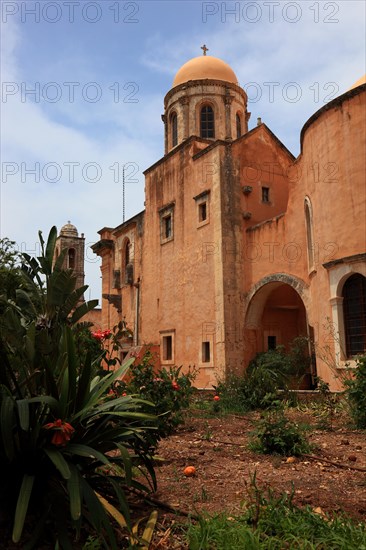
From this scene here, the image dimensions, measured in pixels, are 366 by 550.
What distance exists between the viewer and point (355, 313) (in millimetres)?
13047

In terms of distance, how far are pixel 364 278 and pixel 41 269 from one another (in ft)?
31.6

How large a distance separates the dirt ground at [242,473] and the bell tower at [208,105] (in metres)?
17.2

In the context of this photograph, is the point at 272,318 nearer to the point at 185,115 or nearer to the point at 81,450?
the point at 185,115

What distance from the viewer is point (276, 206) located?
63.5ft

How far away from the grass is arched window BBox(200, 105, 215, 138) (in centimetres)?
2103

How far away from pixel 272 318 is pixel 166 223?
22.6 feet

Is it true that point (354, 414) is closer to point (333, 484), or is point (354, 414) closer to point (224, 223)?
point (333, 484)

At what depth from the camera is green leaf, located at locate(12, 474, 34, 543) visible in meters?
3.02

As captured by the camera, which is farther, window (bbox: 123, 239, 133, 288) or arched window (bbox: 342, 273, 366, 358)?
window (bbox: 123, 239, 133, 288)

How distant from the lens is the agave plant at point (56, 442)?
3.42m

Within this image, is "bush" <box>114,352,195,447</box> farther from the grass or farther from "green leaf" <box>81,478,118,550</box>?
"green leaf" <box>81,478,118,550</box>

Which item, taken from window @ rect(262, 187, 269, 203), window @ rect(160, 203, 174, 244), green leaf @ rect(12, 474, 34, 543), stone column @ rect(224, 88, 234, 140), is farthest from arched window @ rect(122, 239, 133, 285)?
green leaf @ rect(12, 474, 34, 543)

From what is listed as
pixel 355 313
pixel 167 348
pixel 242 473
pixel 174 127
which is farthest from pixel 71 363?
pixel 174 127

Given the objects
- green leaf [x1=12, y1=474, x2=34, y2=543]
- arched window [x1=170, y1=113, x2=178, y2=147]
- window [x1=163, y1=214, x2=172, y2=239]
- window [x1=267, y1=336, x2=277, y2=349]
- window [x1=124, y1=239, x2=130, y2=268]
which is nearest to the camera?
green leaf [x1=12, y1=474, x2=34, y2=543]
